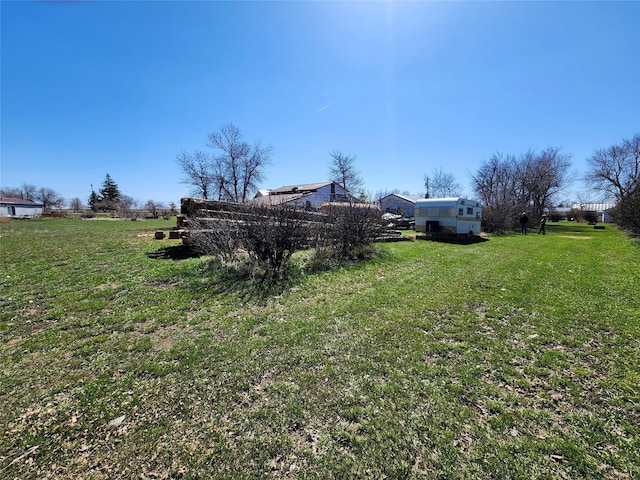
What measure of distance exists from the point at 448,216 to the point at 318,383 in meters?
15.3

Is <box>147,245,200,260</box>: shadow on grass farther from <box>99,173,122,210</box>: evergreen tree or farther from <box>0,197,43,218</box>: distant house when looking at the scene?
<box>99,173,122,210</box>: evergreen tree

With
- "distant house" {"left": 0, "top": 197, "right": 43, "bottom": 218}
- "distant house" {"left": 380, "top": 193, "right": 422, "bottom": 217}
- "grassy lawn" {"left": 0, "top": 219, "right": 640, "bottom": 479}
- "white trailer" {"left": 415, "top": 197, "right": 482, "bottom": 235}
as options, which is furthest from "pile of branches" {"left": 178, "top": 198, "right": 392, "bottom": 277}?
"distant house" {"left": 0, "top": 197, "right": 43, "bottom": 218}

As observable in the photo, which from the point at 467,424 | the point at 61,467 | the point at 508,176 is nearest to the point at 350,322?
the point at 467,424

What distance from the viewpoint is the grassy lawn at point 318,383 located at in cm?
190

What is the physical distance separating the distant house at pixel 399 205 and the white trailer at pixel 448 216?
1948cm

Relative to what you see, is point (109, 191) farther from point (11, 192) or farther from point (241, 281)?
point (241, 281)

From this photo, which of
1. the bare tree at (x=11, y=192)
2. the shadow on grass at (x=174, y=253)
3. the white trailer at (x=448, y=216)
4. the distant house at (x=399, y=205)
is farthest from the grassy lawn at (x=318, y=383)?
the bare tree at (x=11, y=192)

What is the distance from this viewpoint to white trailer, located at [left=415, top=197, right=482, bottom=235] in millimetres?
15617

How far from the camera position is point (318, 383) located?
2.70 metres

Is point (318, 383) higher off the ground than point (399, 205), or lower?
lower

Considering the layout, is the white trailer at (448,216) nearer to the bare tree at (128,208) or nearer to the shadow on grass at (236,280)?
the shadow on grass at (236,280)

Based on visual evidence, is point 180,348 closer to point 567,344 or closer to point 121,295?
point 121,295

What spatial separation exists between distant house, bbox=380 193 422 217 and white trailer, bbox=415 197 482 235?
63.9 ft

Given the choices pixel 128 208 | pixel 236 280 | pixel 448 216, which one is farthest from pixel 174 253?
pixel 128 208
